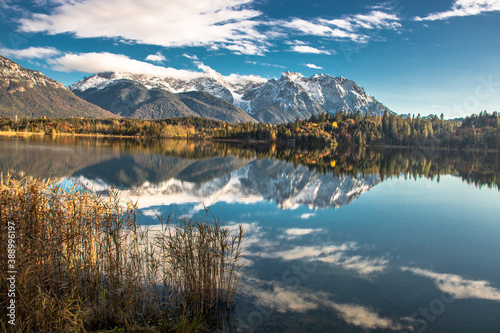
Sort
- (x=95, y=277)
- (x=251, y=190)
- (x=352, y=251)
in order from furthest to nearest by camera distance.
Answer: (x=251, y=190)
(x=352, y=251)
(x=95, y=277)

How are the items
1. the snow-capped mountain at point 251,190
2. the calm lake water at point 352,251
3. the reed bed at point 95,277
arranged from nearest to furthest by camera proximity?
the reed bed at point 95,277, the calm lake water at point 352,251, the snow-capped mountain at point 251,190

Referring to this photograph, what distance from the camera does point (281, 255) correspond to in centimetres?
1445

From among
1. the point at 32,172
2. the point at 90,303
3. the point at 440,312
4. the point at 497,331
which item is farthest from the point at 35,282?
the point at 32,172

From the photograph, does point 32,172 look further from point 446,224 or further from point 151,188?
point 446,224

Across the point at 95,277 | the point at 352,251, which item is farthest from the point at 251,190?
the point at 95,277

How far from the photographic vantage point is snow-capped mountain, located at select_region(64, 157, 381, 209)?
86.4ft

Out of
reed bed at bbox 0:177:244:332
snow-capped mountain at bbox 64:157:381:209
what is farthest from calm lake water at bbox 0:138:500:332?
reed bed at bbox 0:177:244:332

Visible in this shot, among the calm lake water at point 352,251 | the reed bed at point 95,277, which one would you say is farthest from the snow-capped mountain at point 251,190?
the reed bed at point 95,277

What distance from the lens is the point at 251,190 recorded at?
33.3m

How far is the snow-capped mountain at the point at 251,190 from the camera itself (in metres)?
26.3

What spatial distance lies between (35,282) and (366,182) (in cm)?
3750

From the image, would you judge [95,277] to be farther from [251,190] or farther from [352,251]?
[251,190]

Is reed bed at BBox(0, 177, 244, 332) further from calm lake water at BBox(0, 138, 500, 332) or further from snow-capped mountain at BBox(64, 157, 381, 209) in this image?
snow-capped mountain at BBox(64, 157, 381, 209)

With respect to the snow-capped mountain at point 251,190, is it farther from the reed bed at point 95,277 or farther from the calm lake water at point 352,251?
the reed bed at point 95,277
